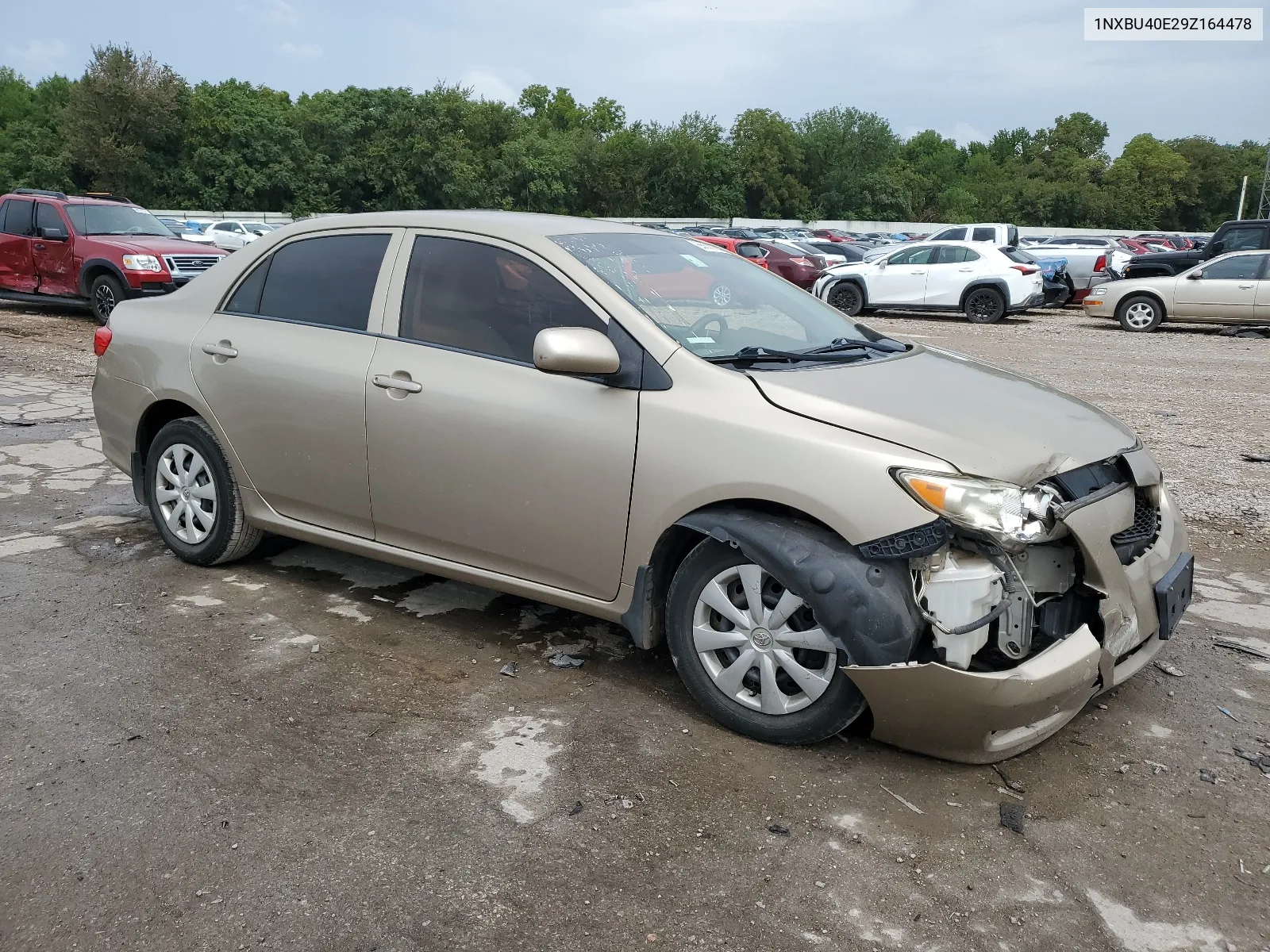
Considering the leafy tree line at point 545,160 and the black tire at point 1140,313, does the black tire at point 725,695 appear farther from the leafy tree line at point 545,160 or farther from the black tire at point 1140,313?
the leafy tree line at point 545,160

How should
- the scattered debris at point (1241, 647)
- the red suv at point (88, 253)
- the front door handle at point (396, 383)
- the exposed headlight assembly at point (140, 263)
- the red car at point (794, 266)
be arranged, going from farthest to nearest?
the red car at point (794, 266) < the red suv at point (88, 253) < the exposed headlight assembly at point (140, 263) < the scattered debris at point (1241, 647) < the front door handle at point (396, 383)

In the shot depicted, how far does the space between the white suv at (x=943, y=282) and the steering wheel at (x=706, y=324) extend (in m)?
16.5

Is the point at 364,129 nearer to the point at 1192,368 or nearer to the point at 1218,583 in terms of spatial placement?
the point at 1192,368

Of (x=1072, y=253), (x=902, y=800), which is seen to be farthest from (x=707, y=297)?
(x=1072, y=253)

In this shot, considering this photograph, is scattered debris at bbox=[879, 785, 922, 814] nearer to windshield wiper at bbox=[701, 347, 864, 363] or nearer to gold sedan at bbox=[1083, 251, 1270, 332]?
windshield wiper at bbox=[701, 347, 864, 363]

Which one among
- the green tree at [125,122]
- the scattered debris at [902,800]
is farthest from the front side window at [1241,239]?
the green tree at [125,122]

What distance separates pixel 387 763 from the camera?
3188 millimetres

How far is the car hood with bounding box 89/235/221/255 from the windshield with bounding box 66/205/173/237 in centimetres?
19

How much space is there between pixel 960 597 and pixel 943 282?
1755cm

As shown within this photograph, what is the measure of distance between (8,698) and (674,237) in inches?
122

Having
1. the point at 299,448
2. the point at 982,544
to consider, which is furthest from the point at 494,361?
the point at 982,544

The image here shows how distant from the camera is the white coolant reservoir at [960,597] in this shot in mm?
2980

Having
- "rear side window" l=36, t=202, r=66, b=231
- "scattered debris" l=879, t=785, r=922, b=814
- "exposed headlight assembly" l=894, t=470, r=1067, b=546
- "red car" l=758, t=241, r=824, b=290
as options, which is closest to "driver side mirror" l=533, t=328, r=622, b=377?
"exposed headlight assembly" l=894, t=470, r=1067, b=546

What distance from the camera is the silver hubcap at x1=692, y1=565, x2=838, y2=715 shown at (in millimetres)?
3170
